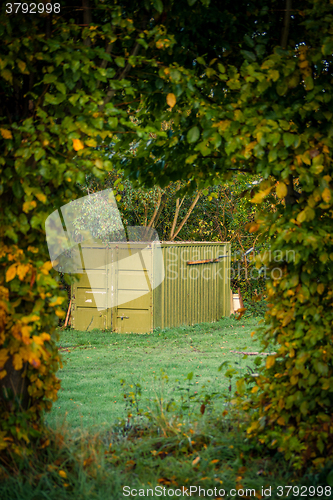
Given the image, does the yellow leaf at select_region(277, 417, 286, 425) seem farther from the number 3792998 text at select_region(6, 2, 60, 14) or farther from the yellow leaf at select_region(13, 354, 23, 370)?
the number 3792998 text at select_region(6, 2, 60, 14)

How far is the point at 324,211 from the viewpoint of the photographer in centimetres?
306

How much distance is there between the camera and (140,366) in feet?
23.7

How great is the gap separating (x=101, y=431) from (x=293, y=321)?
172cm

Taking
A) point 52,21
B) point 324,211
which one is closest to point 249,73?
point 324,211

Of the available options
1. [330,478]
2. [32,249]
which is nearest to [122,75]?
[32,249]

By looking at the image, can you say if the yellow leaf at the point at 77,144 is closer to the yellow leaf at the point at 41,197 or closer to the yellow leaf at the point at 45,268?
the yellow leaf at the point at 41,197

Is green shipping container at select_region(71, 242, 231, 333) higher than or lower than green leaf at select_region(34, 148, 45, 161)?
lower

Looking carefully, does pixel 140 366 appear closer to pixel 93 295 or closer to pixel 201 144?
pixel 93 295

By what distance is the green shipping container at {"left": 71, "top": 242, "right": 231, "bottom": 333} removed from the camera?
10.4m

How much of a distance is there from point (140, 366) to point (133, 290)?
11.2ft

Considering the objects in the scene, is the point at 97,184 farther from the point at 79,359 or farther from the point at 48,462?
the point at 48,462

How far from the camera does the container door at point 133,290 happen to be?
10359 millimetres

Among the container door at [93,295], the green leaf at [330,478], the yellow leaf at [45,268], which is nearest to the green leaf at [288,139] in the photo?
the yellow leaf at [45,268]

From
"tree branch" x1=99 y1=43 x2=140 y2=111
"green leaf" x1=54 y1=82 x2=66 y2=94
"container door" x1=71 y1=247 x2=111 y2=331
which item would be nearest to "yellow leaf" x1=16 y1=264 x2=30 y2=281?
"green leaf" x1=54 y1=82 x2=66 y2=94
